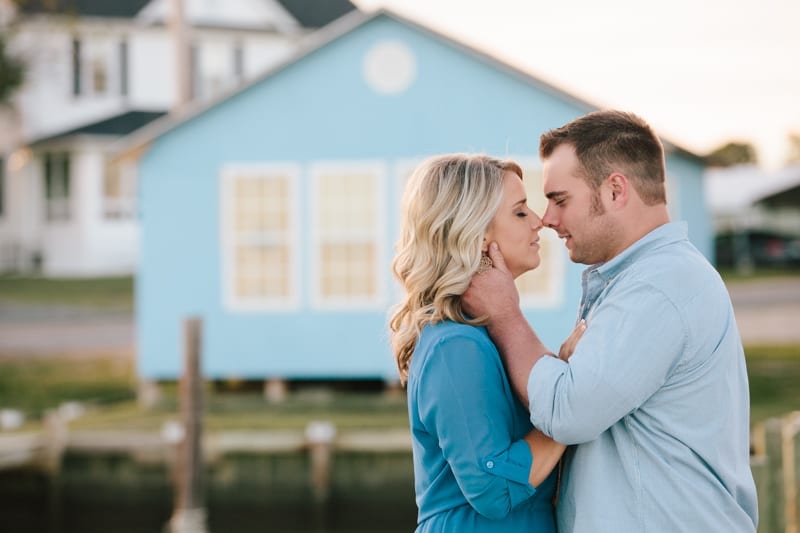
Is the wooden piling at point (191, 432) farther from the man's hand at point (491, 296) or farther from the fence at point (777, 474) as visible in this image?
the man's hand at point (491, 296)

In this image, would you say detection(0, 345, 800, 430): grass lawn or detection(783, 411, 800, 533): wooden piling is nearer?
detection(783, 411, 800, 533): wooden piling

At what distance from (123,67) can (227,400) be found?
1999 cm

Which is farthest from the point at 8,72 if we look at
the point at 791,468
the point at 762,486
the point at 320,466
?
the point at 762,486

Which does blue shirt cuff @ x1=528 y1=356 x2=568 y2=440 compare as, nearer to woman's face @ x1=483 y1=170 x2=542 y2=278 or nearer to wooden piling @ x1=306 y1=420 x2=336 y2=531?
woman's face @ x1=483 y1=170 x2=542 y2=278

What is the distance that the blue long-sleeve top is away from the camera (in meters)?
2.56

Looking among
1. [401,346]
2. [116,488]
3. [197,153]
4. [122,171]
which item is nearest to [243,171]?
[197,153]

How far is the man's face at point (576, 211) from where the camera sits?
2670 millimetres

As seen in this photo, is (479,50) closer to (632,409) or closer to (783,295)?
(632,409)

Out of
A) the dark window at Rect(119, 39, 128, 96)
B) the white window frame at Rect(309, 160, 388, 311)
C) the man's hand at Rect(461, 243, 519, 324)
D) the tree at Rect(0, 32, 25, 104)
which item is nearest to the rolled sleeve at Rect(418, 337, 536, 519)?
the man's hand at Rect(461, 243, 519, 324)

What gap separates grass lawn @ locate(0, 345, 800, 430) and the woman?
9.06 metres

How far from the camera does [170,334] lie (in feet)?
44.5

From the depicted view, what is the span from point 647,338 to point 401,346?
687mm

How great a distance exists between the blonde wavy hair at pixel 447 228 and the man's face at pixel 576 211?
14 cm

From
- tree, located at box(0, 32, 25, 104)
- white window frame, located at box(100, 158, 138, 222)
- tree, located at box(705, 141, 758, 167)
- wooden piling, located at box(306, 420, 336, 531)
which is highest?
tree, located at box(705, 141, 758, 167)
